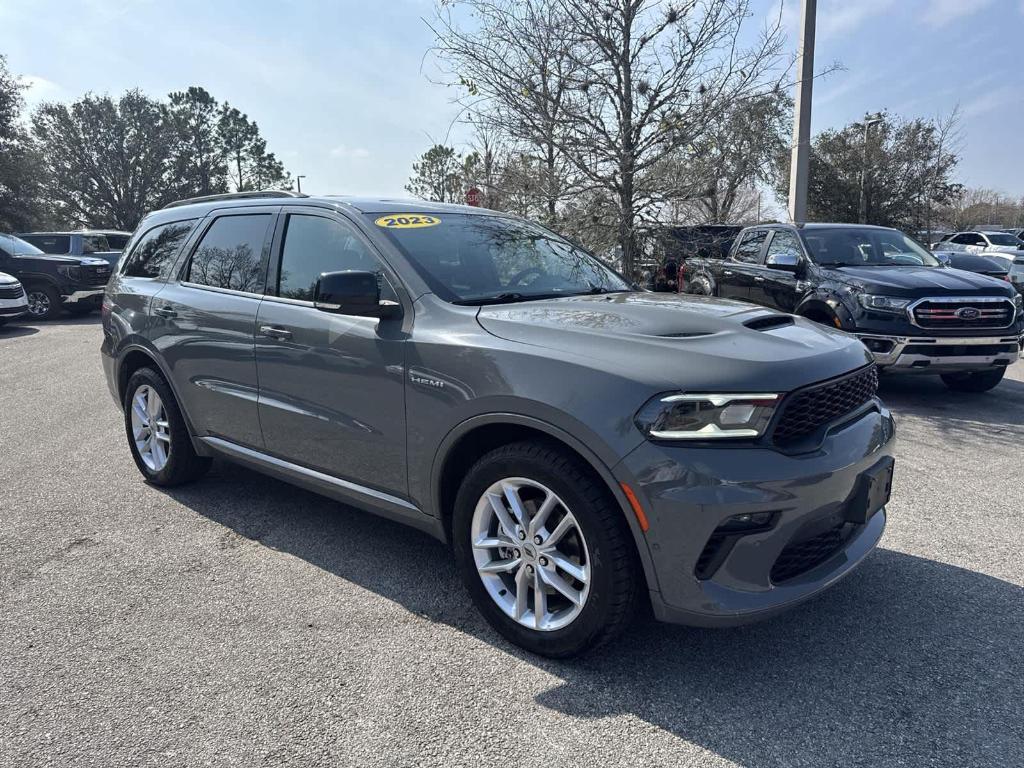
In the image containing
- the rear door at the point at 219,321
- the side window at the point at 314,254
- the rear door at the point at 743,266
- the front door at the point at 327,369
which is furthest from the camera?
the rear door at the point at 743,266

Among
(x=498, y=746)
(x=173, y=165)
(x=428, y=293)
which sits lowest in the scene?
(x=498, y=746)

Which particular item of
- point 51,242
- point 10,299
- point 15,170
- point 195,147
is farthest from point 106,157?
point 10,299

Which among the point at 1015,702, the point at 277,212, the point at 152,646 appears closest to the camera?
the point at 1015,702

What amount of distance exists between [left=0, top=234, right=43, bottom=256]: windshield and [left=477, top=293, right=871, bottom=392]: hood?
16619mm

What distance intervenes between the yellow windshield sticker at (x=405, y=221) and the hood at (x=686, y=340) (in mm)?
726

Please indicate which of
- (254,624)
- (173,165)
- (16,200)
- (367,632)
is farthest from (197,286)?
(173,165)

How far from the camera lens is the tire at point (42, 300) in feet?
51.6

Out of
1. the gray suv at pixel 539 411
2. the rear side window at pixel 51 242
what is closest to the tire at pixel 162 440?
the gray suv at pixel 539 411

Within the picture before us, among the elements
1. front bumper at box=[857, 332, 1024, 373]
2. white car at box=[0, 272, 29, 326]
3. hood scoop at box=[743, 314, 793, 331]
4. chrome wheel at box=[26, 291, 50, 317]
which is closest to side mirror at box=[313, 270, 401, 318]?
hood scoop at box=[743, 314, 793, 331]

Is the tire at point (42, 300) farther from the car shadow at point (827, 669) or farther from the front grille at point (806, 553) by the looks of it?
the front grille at point (806, 553)

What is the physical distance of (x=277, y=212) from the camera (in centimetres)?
396

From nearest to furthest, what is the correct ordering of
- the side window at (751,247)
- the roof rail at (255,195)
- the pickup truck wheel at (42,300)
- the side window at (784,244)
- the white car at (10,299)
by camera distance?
1. the roof rail at (255,195)
2. the side window at (784,244)
3. the side window at (751,247)
4. the white car at (10,299)
5. the pickup truck wheel at (42,300)

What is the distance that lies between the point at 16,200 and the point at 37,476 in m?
32.0

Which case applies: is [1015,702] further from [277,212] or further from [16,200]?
[16,200]
